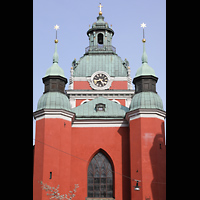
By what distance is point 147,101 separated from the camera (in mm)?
26000

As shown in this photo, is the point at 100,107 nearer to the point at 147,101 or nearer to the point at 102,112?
the point at 102,112

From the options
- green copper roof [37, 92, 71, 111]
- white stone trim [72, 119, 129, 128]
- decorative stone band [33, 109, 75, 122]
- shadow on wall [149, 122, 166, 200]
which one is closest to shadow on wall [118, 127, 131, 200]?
white stone trim [72, 119, 129, 128]

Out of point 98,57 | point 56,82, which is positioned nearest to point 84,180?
point 56,82

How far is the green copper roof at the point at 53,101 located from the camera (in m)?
26.2

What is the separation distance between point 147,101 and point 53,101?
254 inches

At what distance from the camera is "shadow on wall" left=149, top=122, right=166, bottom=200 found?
23297 millimetres

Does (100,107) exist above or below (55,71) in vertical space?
below

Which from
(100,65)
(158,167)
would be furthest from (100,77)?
(158,167)

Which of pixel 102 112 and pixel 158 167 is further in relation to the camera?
pixel 102 112

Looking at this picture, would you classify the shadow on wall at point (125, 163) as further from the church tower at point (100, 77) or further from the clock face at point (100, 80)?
the clock face at point (100, 80)

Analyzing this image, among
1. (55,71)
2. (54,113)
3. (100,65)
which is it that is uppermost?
(100,65)
